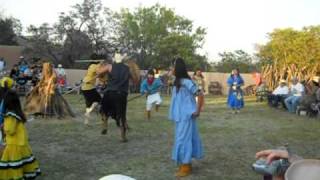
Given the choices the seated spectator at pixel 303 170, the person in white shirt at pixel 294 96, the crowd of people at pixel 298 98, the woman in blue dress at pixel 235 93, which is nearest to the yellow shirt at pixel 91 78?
the woman in blue dress at pixel 235 93

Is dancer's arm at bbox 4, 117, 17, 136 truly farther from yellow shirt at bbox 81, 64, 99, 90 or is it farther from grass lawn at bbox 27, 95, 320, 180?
yellow shirt at bbox 81, 64, 99, 90

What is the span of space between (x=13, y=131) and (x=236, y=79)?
41.0ft

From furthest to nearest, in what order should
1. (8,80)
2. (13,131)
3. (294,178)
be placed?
(8,80), (13,131), (294,178)

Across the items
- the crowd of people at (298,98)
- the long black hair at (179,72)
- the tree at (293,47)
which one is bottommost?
the crowd of people at (298,98)

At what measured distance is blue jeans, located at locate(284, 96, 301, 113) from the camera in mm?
19078

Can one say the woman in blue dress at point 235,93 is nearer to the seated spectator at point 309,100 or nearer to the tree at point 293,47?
the seated spectator at point 309,100

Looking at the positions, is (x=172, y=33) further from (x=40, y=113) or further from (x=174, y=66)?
(x=174, y=66)

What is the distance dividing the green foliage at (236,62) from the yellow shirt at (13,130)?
49.5m

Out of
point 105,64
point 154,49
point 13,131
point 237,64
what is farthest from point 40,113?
point 237,64

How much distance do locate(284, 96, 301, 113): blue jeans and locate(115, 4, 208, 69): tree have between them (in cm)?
2488

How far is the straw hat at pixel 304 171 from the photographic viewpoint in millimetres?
1734

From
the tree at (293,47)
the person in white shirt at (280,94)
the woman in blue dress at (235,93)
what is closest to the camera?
the woman in blue dress at (235,93)

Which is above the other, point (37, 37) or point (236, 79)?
point (37, 37)

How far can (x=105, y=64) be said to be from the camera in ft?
39.8
